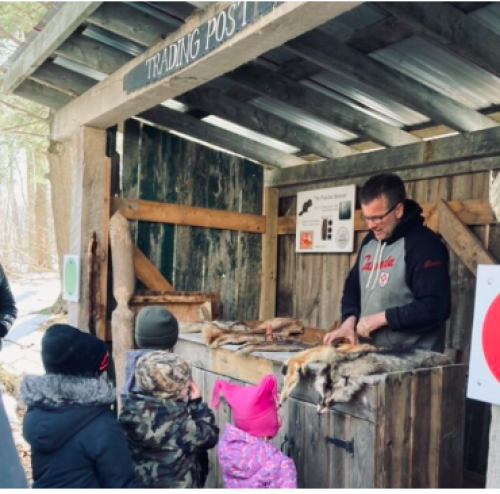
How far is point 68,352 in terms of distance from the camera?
238cm

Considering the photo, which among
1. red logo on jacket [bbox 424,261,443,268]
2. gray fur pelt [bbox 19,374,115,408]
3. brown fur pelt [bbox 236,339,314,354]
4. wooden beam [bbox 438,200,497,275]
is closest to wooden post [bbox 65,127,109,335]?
brown fur pelt [bbox 236,339,314,354]

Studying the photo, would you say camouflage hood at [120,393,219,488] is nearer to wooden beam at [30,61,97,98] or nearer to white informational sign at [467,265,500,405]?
white informational sign at [467,265,500,405]

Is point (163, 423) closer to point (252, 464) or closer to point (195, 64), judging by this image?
point (252, 464)

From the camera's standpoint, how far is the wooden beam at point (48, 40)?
3539mm

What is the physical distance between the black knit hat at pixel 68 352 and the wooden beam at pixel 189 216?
103 inches

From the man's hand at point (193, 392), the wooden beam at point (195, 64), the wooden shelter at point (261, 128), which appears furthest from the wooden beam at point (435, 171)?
the man's hand at point (193, 392)

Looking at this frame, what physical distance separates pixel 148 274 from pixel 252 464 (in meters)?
2.57

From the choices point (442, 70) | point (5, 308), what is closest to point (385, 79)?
point (442, 70)

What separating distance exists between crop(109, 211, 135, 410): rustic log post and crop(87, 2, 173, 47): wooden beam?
1655mm

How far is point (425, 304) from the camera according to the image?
136 inches

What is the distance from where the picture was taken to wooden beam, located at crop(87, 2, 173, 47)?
3557 mm

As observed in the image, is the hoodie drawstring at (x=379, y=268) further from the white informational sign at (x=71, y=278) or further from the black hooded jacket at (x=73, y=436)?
the white informational sign at (x=71, y=278)

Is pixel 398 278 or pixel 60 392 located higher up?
pixel 398 278

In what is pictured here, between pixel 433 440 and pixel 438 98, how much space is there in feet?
7.45
